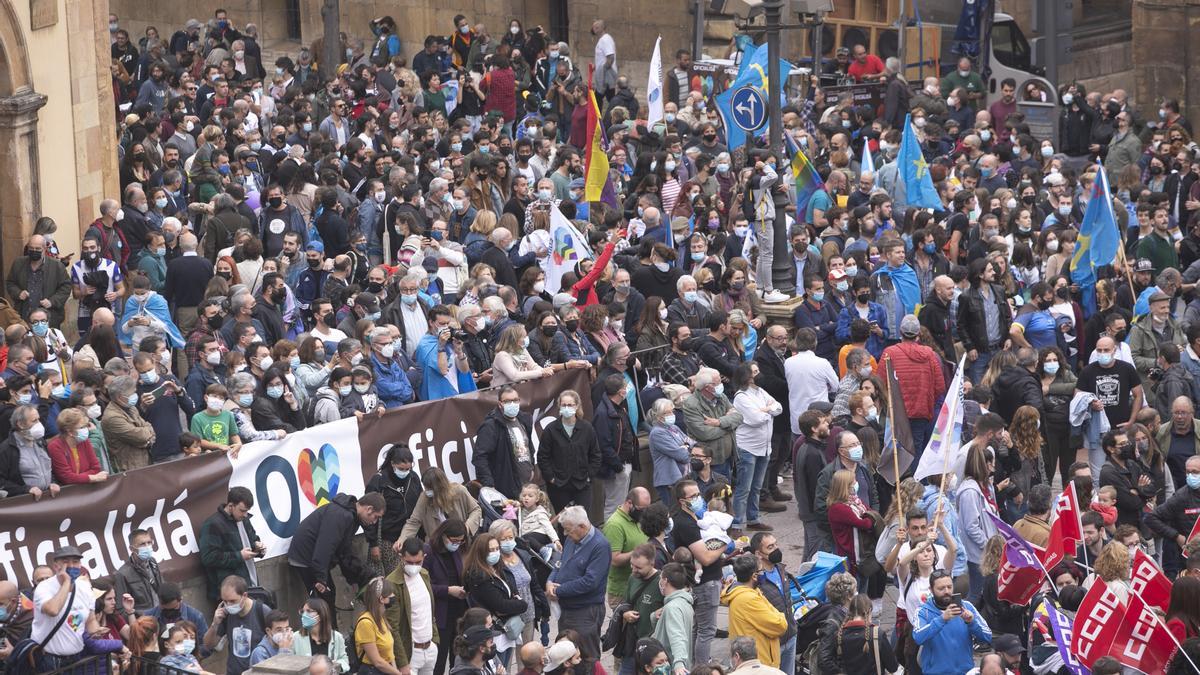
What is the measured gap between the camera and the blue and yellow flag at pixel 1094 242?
21.3 m

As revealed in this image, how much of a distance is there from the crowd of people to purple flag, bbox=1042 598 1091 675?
25cm

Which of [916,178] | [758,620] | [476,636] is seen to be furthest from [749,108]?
[476,636]

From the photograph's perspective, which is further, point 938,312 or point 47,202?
point 47,202

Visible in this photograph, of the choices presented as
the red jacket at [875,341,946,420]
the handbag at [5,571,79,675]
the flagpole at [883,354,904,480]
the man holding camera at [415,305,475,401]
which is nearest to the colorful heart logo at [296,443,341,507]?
the man holding camera at [415,305,475,401]

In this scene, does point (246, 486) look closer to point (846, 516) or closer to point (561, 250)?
point (846, 516)

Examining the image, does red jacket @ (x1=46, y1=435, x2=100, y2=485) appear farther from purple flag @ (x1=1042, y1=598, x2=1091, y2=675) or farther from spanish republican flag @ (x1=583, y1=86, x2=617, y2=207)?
spanish republican flag @ (x1=583, y1=86, x2=617, y2=207)

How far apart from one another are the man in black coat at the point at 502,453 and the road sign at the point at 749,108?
7079 mm

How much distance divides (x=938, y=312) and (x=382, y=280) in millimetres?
4913

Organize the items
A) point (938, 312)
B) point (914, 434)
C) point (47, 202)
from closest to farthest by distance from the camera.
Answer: point (914, 434) < point (938, 312) < point (47, 202)

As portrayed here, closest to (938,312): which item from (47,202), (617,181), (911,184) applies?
(911,184)

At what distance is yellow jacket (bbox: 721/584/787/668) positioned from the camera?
543 inches

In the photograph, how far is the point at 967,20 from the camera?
3375 centimetres

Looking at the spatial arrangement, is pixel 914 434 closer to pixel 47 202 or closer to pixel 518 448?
pixel 518 448

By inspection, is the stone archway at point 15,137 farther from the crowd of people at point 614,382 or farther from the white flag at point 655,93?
the white flag at point 655,93
